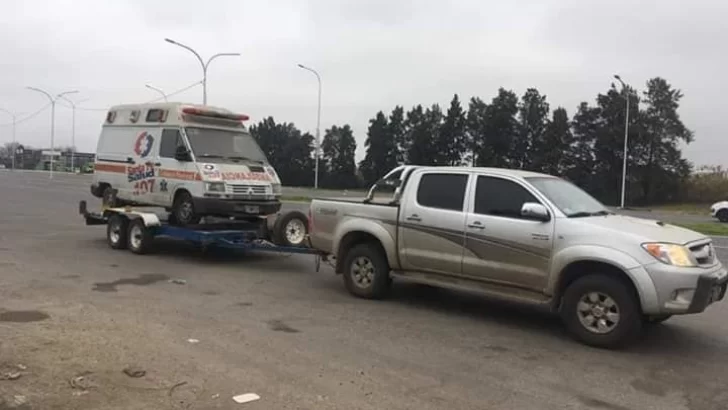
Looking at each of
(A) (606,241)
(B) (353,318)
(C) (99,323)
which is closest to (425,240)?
(B) (353,318)

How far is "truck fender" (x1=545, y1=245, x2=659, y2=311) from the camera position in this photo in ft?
21.7

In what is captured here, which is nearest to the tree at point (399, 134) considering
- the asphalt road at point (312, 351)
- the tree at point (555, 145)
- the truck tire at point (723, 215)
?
the tree at point (555, 145)

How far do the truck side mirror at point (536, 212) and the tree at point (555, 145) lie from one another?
57.4 meters

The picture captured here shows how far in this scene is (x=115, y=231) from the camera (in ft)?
44.2

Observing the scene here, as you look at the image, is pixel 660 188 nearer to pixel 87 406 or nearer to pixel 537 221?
pixel 537 221

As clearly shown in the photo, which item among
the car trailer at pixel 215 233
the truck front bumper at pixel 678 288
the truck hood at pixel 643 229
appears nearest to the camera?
the truck front bumper at pixel 678 288

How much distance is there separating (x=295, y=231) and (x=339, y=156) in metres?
63.6

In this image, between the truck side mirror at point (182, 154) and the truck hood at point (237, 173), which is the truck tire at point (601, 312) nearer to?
the truck hood at point (237, 173)

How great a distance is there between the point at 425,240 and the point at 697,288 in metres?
3.07

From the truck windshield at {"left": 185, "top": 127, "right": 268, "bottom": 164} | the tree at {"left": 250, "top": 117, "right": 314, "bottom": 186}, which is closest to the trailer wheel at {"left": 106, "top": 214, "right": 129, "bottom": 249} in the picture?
the truck windshield at {"left": 185, "top": 127, "right": 268, "bottom": 164}

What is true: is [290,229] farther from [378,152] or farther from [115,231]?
[378,152]

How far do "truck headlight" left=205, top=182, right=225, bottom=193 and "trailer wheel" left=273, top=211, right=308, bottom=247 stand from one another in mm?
1148

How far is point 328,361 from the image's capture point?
19.9 ft

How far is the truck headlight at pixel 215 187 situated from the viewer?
12.1m
